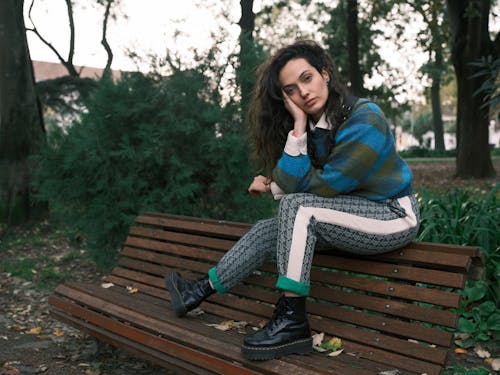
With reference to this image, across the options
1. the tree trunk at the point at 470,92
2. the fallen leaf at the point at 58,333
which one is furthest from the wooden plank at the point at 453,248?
the tree trunk at the point at 470,92

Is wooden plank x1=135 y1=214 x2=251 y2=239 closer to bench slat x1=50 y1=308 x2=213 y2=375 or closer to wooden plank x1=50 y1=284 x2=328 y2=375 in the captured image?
wooden plank x1=50 y1=284 x2=328 y2=375

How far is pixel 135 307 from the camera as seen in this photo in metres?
3.24

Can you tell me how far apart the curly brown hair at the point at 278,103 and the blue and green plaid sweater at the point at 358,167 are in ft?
0.40

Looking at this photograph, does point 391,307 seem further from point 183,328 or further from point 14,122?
point 14,122

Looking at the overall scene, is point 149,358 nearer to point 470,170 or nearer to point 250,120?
point 250,120

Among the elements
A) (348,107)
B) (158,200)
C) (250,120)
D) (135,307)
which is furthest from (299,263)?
(158,200)

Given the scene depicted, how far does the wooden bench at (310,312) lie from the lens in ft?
7.58

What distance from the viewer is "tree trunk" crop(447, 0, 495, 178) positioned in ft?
41.2

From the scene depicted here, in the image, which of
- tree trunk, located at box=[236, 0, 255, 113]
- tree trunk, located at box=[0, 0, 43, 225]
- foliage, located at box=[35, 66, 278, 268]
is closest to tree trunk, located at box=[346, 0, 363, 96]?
tree trunk, located at box=[0, 0, 43, 225]

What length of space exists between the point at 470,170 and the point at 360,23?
1090cm

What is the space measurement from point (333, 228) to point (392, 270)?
318 mm

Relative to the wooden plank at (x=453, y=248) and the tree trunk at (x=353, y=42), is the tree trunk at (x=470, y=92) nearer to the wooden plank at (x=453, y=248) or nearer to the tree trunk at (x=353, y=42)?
the tree trunk at (x=353, y=42)

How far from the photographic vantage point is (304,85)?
2729 millimetres

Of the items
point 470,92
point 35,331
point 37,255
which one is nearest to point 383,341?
point 35,331
